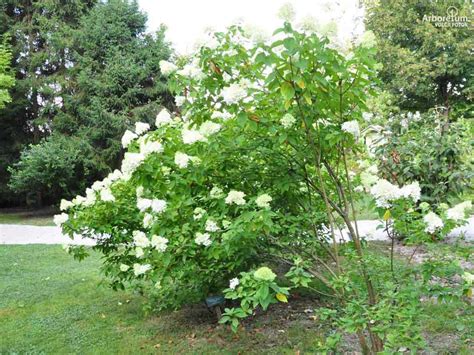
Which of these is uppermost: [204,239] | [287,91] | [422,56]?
[422,56]

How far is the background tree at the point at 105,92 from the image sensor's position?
12.8 metres

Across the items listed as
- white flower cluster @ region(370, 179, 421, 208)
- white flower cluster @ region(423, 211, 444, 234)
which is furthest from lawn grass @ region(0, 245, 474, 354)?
white flower cluster @ region(370, 179, 421, 208)

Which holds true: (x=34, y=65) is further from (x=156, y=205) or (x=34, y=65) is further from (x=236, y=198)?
(x=236, y=198)

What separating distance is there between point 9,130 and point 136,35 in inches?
238

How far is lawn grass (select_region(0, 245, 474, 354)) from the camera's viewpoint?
316 centimetres

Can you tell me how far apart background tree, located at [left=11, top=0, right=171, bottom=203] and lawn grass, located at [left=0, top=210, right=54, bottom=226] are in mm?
857

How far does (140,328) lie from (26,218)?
1163 cm

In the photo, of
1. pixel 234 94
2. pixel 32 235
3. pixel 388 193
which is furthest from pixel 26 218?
pixel 388 193

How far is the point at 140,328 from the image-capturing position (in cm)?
380

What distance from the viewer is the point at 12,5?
1596 cm

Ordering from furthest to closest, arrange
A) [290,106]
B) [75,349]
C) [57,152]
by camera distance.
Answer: [57,152] → [75,349] → [290,106]

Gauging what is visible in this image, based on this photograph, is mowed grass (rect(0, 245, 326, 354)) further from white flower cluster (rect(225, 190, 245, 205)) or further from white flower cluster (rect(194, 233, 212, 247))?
white flower cluster (rect(225, 190, 245, 205))

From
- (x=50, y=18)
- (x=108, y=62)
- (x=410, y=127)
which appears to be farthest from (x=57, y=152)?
(x=410, y=127)

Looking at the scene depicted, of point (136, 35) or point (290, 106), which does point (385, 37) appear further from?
point (290, 106)
